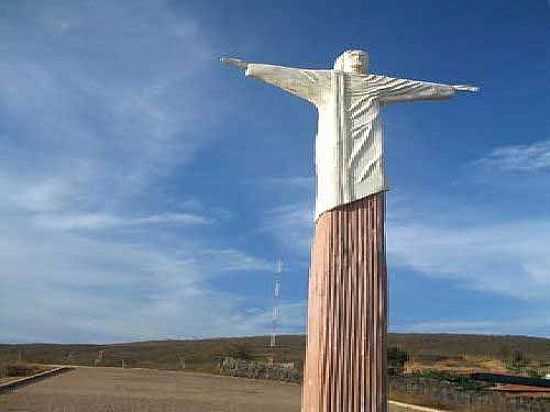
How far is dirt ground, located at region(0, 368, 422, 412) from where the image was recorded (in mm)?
19250

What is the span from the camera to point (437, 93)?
797cm

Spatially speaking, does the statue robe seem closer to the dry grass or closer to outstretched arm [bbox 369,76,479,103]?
outstretched arm [bbox 369,76,479,103]

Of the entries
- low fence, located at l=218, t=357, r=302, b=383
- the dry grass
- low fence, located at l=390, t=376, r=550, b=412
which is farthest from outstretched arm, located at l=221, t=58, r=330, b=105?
low fence, located at l=218, t=357, r=302, b=383

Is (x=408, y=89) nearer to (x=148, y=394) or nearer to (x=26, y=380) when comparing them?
(x=148, y=394)

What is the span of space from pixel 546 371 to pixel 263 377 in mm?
20847

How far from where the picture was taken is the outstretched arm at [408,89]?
7781 millimetres

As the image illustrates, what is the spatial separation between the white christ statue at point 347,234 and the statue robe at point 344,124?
0.4 inches

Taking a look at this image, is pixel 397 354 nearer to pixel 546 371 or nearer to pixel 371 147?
pixel 546 371

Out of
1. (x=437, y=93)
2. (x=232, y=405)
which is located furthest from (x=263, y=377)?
(x=437, y=93)

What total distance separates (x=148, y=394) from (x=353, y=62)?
1831cm

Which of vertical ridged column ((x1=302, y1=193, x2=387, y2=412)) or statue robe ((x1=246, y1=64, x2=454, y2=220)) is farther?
statue robe ((x1=246, y1=64, x2=454, y2=220))

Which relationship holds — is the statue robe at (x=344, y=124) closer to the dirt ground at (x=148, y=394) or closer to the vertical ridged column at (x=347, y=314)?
the vertical ridged column at (x=347, y=314)

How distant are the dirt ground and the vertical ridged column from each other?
12660mm

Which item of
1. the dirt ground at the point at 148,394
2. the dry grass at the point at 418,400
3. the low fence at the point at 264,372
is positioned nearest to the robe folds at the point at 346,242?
the dirt ground at the point at 148,394
